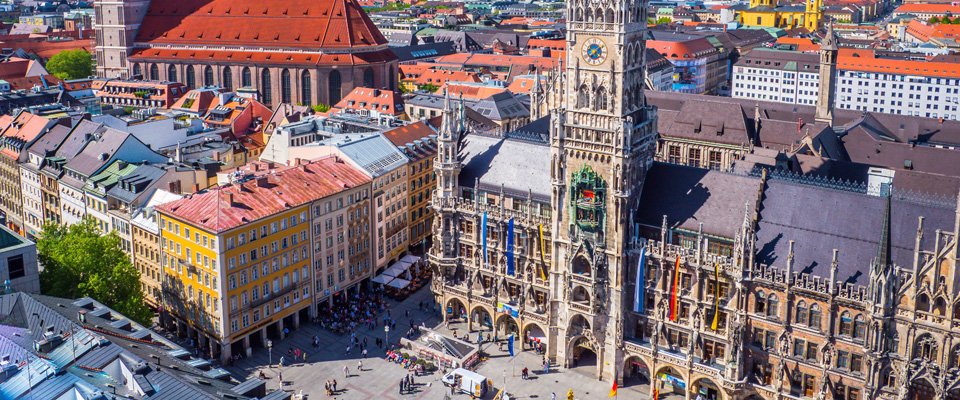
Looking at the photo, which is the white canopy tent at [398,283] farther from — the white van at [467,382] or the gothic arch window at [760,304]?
the gothic arch window at [760,304]

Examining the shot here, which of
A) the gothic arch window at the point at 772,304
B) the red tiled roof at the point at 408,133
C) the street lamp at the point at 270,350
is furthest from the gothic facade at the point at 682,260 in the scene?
the red tiled roof at the point at 408,133

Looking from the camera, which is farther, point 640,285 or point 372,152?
point 372,152

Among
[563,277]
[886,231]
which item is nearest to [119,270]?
[563,277]

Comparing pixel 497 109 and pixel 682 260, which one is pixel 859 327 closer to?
pixel 682 260

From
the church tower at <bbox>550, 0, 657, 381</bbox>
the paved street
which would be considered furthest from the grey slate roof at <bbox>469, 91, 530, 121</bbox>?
the church tower at <bbox>550, 0, 657, 381</bbox>

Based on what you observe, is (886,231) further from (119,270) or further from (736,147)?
(119,270)

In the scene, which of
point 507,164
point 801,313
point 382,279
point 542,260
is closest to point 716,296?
point 801,313
